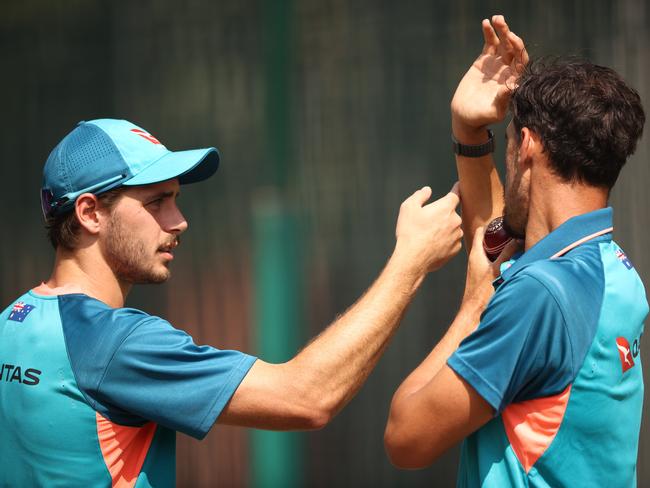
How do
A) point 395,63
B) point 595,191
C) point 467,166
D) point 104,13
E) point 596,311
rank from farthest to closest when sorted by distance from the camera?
point 104,13 < point 395,63 < point 467,166 < point 595,191 < point 596,311

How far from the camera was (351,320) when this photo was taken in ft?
8.05

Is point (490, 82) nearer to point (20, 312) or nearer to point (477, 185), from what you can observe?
point (477, 185)

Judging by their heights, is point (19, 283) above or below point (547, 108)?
below

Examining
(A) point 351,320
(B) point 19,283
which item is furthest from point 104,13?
(A) point 351,320

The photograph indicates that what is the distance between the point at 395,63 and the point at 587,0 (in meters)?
0.95

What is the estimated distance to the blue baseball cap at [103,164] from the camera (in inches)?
99.6

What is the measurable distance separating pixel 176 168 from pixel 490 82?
871 millimetres

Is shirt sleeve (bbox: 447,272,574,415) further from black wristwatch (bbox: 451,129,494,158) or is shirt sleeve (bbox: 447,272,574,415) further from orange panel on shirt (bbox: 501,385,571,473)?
black wristwatch (bbox: 451,129,494,158)

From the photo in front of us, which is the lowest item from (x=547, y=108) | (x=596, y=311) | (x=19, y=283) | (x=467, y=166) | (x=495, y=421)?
(x=19, y=283)

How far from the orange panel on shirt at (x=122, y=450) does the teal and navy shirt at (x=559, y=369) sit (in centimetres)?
81

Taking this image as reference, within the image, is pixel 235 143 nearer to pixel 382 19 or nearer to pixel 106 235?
pixel 382 19

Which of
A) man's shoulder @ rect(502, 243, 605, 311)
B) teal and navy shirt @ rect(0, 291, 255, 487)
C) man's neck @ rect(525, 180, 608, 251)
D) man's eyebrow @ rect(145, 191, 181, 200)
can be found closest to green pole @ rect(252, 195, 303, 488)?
man's eyebrow @ rect(145, 191, 181, 200)

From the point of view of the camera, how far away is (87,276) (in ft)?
8.36

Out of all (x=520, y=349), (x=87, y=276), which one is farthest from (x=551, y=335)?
(x=87, y=276)
